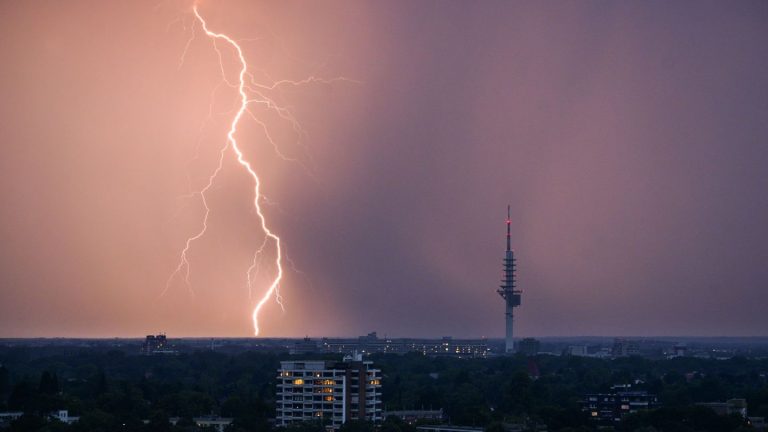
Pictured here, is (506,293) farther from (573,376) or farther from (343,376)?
(343,376)

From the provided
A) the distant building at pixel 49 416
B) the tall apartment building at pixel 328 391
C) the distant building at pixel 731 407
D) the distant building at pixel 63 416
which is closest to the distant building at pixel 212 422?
the tall apartment building at pixel 328 391

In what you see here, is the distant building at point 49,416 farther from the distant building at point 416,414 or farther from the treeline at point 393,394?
the distant building at point 416,414

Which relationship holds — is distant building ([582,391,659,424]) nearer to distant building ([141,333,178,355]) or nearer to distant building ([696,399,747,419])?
distant building ([696,399,747,419])

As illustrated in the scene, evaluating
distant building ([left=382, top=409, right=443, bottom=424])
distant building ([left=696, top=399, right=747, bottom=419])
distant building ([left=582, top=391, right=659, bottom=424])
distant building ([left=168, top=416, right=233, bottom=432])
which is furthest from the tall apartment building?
distant building ([left=696, top=399, right=747, bottom=419])

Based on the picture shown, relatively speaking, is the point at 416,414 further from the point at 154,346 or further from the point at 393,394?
the point at 154,346

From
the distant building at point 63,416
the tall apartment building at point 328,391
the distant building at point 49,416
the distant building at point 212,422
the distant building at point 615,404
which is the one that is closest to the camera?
the tall apartment building at point 328,391

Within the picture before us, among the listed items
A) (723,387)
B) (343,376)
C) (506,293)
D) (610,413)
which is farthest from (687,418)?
(506,293)

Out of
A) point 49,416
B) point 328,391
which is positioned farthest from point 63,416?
point 328,391
